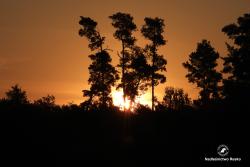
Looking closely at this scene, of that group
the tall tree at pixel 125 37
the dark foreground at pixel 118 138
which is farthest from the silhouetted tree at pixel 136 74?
the dark foreground at pixel 118 138

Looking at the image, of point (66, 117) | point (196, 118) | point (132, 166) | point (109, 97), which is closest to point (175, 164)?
point (132, 166)

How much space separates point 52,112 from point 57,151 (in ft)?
13.8

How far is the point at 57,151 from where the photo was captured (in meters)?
17.1

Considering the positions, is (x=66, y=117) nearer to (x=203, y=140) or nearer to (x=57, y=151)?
(x=57, y=151)

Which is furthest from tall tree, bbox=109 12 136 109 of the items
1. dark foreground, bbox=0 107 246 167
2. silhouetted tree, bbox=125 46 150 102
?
dark foreground, bbox=0 107 246 167

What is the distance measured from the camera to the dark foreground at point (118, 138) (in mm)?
16859

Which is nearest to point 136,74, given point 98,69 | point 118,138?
point 98,69

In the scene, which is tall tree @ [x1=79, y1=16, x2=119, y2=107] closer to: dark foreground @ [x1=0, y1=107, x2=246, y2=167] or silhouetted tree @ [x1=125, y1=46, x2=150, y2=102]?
silhouetted tree @ [x1=125, y1=46, x2=150, y2=102]

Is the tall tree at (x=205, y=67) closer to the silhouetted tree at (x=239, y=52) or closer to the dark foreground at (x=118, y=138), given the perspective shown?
the silhouetted tree at (x=239, y=52)

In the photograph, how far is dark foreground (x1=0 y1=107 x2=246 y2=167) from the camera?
16.9m

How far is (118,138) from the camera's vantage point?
1894 centimetres

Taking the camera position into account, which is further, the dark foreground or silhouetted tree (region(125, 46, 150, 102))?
silhouetted tree (region(125, 46, 150, 102))

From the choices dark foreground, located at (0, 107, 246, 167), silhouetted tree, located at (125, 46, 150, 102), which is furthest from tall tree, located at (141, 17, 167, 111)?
dark foreground, located at (0, 107, 246, 167)

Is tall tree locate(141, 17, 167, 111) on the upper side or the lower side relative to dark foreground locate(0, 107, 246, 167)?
upper
